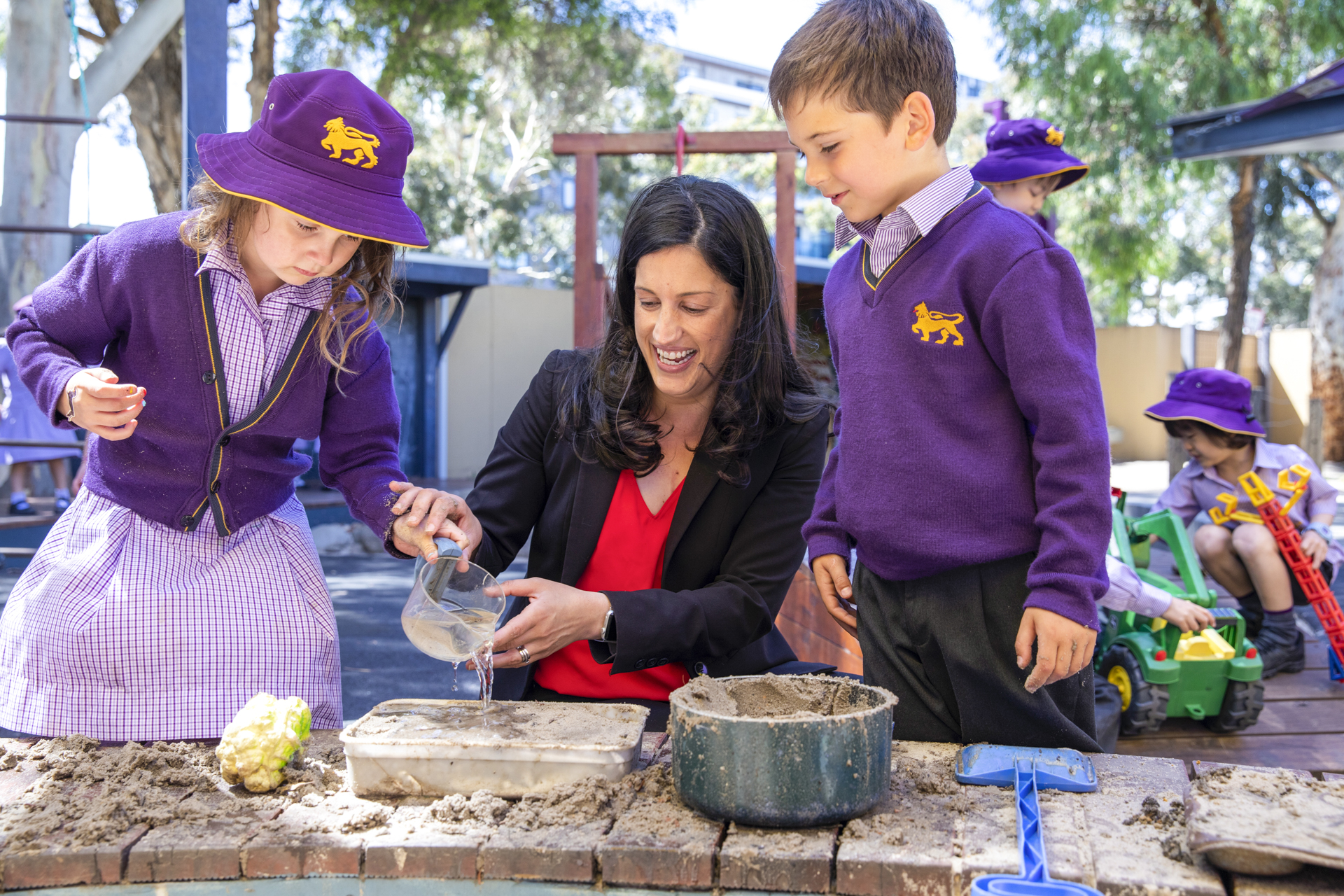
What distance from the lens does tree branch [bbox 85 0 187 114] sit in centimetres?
840

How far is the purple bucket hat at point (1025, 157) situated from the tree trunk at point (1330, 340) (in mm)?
13356

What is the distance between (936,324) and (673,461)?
0.73m

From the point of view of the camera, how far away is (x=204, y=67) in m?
3.04

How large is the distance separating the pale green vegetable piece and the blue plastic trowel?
90 cm

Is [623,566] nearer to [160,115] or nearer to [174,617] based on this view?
[174,617]

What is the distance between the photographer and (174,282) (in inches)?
74.2

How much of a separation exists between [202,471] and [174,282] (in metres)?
0.33

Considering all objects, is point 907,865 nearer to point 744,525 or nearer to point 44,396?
point 744,525

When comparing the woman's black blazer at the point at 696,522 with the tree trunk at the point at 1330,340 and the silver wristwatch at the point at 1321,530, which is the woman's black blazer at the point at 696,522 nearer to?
the silver wristwatch at the point at 1321,530

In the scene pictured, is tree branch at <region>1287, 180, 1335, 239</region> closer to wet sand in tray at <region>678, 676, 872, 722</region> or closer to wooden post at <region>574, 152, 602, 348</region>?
wooden post at <region>574, 152, 602, 348</region>

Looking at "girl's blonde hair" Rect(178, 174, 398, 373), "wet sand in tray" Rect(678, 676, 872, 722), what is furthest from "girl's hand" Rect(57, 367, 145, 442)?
"wet sand in tray" Rect(678, 676, 872, 722)

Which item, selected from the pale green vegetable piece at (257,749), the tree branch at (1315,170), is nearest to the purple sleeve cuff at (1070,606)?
the pale green vegetable piece at (257,749)

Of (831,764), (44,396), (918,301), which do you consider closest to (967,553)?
(918,301)

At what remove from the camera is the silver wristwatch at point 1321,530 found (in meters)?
4.05
